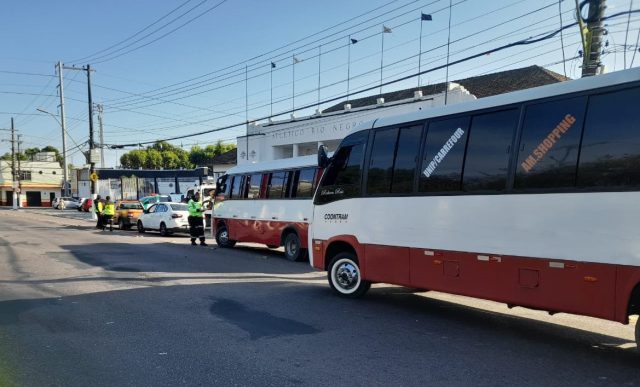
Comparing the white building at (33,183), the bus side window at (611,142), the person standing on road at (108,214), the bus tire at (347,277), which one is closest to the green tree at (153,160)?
the white building at (33,183)

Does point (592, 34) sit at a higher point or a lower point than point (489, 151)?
higher

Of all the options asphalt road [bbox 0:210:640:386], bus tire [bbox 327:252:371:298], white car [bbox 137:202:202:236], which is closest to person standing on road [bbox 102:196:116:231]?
white car [bbox 137:202:202:236]

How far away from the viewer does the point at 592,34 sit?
34.4 ft

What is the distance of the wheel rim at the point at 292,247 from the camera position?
→ 45.9 feet

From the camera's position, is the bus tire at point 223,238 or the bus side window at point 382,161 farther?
the bus tire at point 223,238

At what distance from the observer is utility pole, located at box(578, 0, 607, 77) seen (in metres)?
10.3

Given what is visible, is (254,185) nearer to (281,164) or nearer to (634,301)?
(281,164)

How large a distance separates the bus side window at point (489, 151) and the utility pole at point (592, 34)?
19.4 ft

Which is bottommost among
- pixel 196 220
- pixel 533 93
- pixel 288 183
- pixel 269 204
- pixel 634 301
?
pixel 196 220

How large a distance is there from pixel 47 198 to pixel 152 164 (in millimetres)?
17440

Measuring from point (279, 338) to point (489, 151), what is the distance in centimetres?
344

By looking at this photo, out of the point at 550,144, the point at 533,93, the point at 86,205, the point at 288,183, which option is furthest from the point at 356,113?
the point at 86,205

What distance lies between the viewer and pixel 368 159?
26.4 ft

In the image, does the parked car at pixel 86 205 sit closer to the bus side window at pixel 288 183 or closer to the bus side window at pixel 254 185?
the bus side window at pixel 254 185
